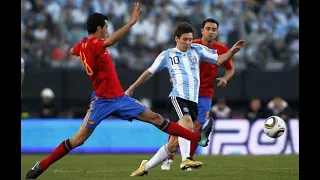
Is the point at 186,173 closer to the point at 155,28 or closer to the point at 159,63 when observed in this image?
the point at 159,63

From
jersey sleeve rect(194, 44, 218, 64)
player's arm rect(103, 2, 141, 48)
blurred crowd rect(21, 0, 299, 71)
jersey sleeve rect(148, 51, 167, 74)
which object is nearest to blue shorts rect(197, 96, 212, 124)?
jersey sleeve rect(194, 44, 218, 64)

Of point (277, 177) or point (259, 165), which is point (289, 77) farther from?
point (277, 177)

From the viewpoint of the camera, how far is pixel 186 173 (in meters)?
11.7

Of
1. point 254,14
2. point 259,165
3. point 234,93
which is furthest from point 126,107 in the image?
point 254,14

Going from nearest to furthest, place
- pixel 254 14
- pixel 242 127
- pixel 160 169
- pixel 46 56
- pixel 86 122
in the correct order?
1. pixel 86 122
2. pixel 160 169
3. pixel 242 127
4. pixel 46 56
5. pixel 254 14

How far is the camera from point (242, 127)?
19.5 m

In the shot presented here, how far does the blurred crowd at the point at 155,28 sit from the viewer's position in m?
21.0

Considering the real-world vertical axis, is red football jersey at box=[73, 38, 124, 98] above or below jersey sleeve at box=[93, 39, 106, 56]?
below

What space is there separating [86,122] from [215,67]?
3254 millimetres

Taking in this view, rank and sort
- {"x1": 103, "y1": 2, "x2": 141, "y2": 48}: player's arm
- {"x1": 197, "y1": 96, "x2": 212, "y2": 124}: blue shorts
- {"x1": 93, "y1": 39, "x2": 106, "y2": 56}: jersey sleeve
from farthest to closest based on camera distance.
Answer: {"x1": 197, "y1": 96, "x2": 212, "y2": 124}: blue shorts
{"x1": 93, "y1": 39, "x2": 106, "y2": 56}: jersey sleeve
{"x1": 103, "y1": 2, "x2": 141, "y2": 48}: player's arm

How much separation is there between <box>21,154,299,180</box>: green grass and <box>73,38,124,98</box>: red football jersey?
1.25 meters

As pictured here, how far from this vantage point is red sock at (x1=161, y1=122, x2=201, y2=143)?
1046 cm

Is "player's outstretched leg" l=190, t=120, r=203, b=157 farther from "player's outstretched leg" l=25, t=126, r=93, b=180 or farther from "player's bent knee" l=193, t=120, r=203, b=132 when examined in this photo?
"player's outstretched leg" l=25, t=126, r=93, b=180

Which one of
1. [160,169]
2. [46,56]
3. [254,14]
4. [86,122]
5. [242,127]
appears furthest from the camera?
[254,14]
